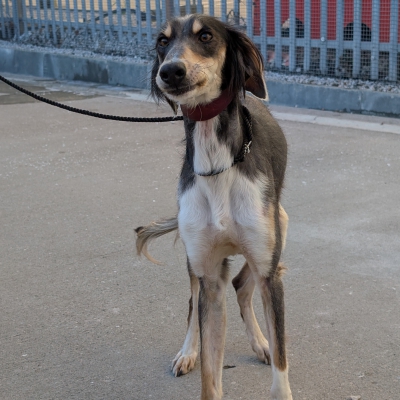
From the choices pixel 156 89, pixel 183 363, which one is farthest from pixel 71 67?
pixel 156 89

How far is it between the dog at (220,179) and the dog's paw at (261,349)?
1.39ft

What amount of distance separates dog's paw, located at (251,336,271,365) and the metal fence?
5237mm

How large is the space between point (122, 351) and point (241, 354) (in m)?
0.59

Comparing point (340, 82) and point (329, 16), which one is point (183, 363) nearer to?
point (340, 82)

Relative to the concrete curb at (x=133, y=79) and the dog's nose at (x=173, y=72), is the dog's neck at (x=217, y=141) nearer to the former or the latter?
the dog's nose at (x=173, y=72)

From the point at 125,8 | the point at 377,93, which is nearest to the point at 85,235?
the point at 377,93

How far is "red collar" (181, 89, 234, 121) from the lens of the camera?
287 centimetres

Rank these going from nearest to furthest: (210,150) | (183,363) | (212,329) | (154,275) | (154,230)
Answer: (210,150) < (212,329) < (183,363) < (154,230) < (154,275)

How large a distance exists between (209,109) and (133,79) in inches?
328

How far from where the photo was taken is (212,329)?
10.3 ft

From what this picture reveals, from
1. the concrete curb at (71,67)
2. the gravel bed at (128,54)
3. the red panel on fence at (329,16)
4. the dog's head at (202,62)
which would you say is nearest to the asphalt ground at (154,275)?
the dog's head at (202,62)

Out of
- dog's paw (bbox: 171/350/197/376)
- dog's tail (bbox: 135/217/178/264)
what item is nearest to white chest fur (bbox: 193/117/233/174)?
dog's tail (bbox: 135/217/178/264)

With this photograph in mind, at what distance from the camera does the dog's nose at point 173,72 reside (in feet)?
8.78

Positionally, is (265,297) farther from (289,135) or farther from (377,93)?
(377,93)
